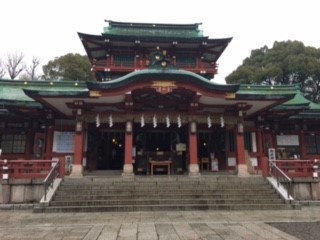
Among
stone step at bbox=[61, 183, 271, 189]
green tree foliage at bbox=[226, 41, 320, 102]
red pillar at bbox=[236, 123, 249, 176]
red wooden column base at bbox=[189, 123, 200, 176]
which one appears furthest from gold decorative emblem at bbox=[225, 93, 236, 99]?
green tree foliage at bbox=[226, 41, 320, 102]

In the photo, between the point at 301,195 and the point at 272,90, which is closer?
the point at 301,195

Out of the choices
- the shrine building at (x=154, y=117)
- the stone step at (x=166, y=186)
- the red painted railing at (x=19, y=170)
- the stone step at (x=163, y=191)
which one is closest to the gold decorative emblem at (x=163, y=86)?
the shrine building at (x=154, y=117)

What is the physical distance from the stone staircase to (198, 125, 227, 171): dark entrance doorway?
495 centimetres

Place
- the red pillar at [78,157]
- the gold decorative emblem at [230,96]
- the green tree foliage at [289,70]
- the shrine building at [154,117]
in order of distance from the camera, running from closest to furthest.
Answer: the red pillar at [78,157], the shrine building at [154,117], the gold decorative emblem at [230,96], the green tree foliage at [289,70]

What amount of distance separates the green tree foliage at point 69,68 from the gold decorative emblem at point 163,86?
86.5 ft

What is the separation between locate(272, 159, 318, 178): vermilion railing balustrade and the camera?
1398 centimetres

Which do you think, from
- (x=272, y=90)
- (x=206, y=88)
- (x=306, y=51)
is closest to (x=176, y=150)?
(x=206, y=88)

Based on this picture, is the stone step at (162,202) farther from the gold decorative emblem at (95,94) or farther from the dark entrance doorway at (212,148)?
the dark entrance doorway at (212,148)

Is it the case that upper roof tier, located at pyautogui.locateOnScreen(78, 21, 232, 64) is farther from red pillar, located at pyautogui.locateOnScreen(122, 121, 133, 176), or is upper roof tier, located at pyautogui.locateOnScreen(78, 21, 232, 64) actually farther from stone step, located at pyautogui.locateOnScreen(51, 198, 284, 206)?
stone step, located at pyautogui.locateOnScreen(51, 198, 284, 206)

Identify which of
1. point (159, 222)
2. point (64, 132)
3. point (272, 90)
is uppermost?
point (272, 90)

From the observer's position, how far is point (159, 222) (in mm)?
8992

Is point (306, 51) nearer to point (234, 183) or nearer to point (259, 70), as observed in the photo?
point (259, 70)

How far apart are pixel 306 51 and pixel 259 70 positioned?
6838 mm

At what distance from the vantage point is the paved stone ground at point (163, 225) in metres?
7.26
